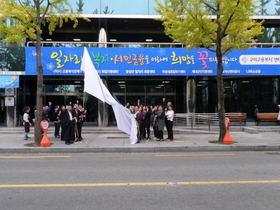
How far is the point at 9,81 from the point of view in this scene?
56.5ft

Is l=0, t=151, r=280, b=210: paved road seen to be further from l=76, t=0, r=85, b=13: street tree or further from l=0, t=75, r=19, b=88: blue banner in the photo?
l=76, t=0, r=85, b=13: street tree

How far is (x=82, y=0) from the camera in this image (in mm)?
19125

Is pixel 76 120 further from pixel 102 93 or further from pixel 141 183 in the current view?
pixel 141 183

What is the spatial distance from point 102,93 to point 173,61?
7841mm

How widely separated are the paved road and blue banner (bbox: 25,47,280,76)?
9.88 metres

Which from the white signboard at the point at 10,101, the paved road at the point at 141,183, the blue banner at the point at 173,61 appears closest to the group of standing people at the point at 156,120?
the paved road at the point at 141,183

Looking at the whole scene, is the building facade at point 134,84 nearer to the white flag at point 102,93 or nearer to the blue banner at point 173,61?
the blue banner at point 173,61

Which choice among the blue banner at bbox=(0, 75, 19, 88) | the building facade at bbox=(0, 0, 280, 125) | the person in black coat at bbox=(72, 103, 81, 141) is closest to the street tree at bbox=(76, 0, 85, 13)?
the building facade at bbox=(0, 0, 280, 125)

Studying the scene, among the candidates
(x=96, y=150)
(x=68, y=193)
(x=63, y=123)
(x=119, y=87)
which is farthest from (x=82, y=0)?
(x=68, y=193)

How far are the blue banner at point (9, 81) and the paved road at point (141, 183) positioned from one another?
32.3ft

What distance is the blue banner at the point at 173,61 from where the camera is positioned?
17.7 m

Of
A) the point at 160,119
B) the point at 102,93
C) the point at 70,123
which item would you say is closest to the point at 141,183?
the point at 102,93

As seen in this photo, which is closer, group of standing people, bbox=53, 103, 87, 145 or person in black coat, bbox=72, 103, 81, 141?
group of standing people, bbox=53, 103, 87, 145

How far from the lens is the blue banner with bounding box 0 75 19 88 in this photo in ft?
56.2
